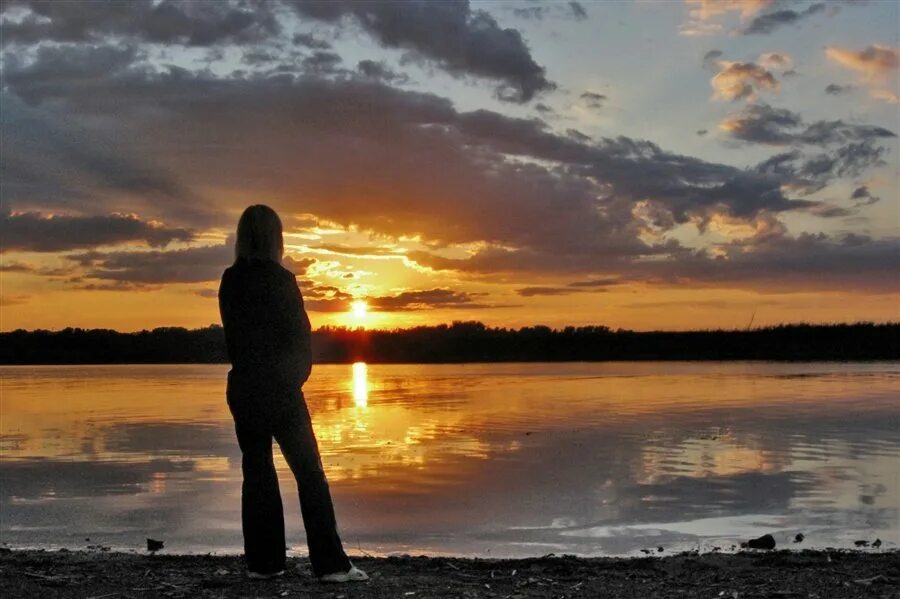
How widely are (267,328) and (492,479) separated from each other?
825 cm

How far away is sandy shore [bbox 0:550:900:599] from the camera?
6723 millimetres

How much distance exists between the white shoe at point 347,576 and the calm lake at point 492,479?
2765 millimetres

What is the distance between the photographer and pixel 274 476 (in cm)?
740

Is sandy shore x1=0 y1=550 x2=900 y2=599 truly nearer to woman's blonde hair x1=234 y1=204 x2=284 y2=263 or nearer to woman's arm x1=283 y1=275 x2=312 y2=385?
woman's arm x1=283 y1=275 x2=312 y2=385

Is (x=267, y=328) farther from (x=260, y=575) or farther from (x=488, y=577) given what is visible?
(x=488, y=577)

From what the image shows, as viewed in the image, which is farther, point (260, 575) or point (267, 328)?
point (260, 575)

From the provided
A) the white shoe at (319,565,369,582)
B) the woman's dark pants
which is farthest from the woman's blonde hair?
the white shoe at (319,565,369,582)

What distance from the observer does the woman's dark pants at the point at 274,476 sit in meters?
7.09

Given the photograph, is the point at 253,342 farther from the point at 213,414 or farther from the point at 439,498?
the point at 213,414

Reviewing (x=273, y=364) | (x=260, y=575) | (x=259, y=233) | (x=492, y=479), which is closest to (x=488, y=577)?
(x=260, y=575)

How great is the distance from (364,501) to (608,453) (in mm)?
6699

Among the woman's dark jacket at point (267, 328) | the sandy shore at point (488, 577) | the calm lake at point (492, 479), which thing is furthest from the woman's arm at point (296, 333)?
the calm lake at point (492, 479)

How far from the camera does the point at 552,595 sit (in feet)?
21.8

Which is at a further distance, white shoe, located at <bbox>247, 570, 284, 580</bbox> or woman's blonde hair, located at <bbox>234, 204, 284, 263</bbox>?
white shoe, located at <bbox>247, 570, 284, 580</bbox>
